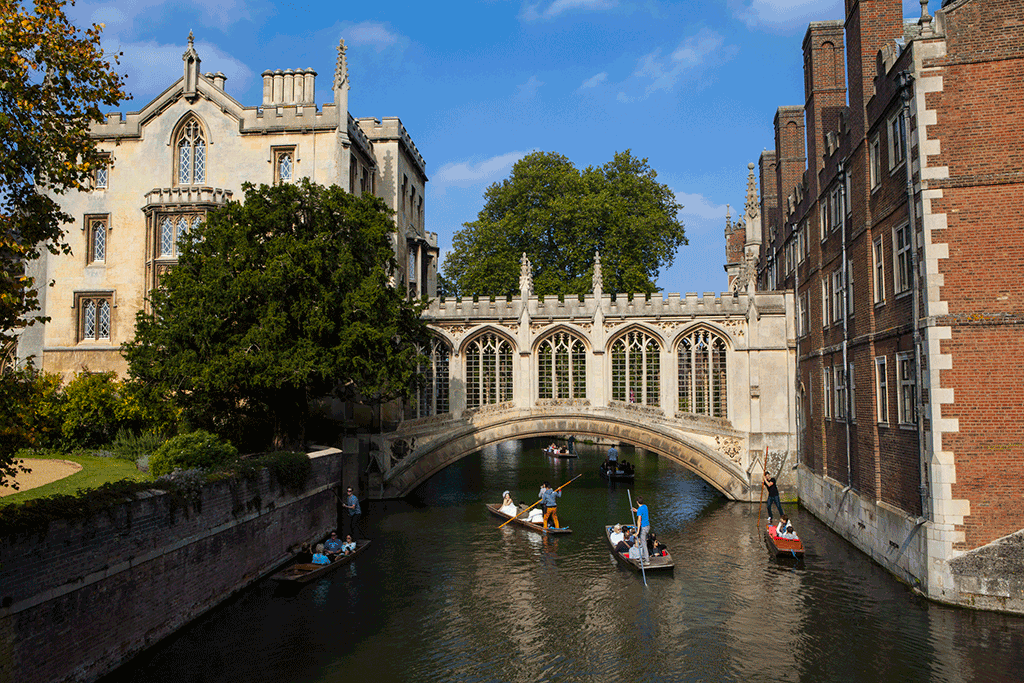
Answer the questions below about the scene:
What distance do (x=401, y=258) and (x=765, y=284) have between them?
1892cm

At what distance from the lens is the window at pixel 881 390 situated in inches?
698

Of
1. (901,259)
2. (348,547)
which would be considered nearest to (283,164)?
(348,547)

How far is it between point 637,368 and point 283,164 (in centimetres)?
1728

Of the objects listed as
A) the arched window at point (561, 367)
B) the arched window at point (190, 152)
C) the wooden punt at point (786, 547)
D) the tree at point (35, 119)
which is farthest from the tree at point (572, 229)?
the tree at point (35, 119)

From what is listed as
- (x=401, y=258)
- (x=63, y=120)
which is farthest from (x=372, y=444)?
(x=63, y=120)

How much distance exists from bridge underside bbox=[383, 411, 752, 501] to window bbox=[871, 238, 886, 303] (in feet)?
37.8

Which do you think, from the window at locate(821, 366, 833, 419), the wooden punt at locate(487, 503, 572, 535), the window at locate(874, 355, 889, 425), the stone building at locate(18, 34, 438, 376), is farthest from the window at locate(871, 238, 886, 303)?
the stone building at locate(18, 34, 438, 376)

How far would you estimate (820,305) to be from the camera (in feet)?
79.9

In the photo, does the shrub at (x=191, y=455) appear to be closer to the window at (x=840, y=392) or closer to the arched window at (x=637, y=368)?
the arched window at (x=637, y=368)

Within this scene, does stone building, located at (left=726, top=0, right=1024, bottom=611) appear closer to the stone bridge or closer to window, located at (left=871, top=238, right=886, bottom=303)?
window, located at (left=871, top=238, right=886, bottom=303)

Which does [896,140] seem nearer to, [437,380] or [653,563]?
[653,563]

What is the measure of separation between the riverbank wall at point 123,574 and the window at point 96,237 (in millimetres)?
17534

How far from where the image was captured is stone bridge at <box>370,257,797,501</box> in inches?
1118

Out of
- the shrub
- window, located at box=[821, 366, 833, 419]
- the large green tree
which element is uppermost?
the large green tree
